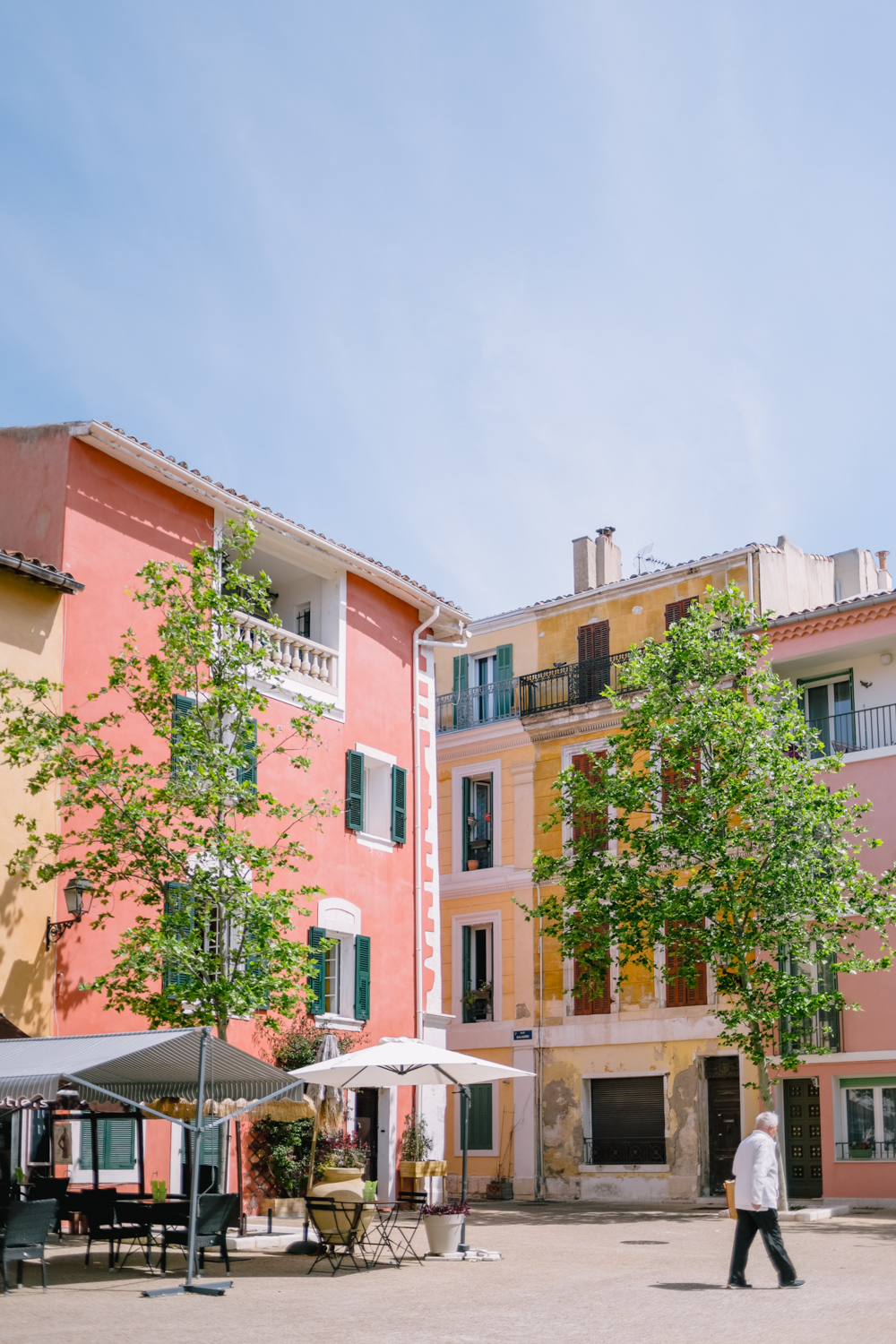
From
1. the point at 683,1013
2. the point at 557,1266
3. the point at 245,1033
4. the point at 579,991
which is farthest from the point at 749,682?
the point at 557,1266

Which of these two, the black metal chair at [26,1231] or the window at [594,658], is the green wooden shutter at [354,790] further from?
the black metal chair at [26,1231]

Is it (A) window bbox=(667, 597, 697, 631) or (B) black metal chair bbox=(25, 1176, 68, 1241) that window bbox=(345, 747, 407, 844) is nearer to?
(B) black metal chair bbox=(25, 1176, 68, 1241)

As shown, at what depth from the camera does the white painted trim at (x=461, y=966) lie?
105 ft

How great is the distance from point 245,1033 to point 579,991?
628 centimetres

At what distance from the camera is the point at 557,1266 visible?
51.7 ft

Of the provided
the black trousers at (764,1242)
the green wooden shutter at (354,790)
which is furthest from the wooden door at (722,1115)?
the black trousers at (764,1242)

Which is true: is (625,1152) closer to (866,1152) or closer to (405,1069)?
(866,1152)

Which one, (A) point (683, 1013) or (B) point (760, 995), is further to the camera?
(A) point (683, 1013)

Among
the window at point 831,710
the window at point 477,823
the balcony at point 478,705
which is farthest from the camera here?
the balcony at point 478,705

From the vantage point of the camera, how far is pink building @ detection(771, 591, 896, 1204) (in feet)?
85.5

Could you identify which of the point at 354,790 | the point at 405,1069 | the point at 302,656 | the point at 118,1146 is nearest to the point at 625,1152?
the point at 354,790

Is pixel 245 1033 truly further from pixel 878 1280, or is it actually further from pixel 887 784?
pixel 887 784

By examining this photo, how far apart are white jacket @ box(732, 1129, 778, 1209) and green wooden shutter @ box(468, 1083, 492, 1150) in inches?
763

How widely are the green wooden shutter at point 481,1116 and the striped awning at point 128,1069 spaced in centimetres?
1544
